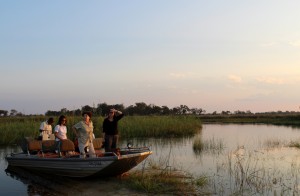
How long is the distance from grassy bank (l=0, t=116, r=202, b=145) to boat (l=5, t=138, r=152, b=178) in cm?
719

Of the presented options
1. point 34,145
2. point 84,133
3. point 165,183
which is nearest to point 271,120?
point 34,145

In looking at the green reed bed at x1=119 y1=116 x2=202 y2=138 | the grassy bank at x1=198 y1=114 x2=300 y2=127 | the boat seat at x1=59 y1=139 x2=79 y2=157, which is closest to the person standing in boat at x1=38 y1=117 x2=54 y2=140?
the boat seat at x1=59 y1=139 x2=79 y2=157

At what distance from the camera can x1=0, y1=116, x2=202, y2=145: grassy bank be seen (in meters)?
20.3

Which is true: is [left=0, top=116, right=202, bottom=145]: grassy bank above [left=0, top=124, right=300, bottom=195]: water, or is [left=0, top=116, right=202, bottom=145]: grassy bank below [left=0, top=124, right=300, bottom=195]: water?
above

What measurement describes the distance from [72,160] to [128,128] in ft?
46.3

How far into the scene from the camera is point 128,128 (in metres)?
24.6

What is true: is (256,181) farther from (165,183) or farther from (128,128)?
(128,128)

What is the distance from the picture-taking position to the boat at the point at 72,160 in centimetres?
1014

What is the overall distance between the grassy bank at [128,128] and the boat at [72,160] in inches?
283

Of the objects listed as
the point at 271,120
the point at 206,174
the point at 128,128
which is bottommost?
the point at 206,174

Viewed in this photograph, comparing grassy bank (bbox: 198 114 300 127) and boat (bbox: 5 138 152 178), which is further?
grassy bank (bbox: 198 114 300 127)

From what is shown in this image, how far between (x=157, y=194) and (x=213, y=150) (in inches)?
334

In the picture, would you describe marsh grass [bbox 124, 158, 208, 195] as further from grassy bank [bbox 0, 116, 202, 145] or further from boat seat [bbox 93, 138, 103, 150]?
grassy bank [bbox 0, 116, 202, 145]

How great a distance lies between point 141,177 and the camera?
33.8ft
